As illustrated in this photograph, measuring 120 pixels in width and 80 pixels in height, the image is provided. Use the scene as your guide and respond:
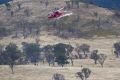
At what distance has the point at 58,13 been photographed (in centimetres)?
11569

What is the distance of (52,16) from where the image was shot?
371ft

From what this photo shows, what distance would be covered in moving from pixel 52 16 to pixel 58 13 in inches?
130
